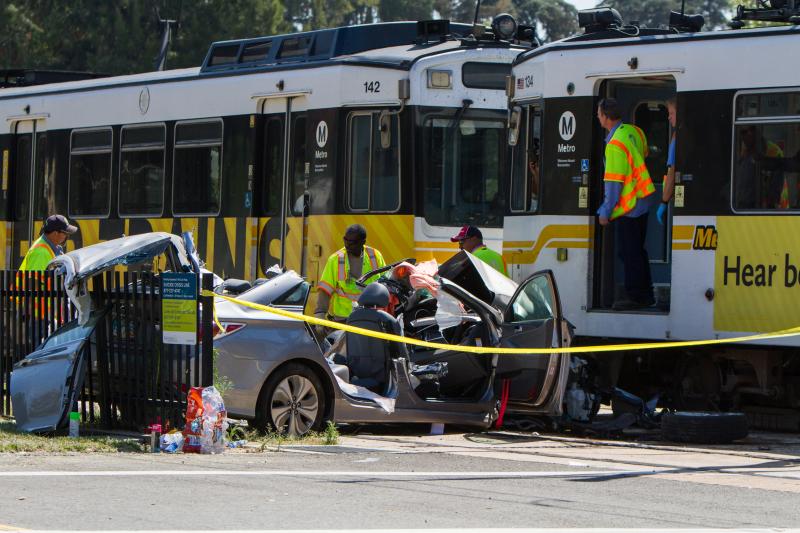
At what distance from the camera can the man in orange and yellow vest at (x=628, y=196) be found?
1415cm

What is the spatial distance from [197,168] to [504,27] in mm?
4276

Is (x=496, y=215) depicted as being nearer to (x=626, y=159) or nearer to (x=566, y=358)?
(x=626, y=159)

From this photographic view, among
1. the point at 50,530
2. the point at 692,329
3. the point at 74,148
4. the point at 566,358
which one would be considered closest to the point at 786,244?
the point at 692,329

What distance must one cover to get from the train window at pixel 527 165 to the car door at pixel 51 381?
4.91 m

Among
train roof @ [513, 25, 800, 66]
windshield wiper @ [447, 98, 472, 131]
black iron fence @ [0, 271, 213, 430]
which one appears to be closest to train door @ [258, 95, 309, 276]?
windshield wiper @ [447, 98, 472, 131]

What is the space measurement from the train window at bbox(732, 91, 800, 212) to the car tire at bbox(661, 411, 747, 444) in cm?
197

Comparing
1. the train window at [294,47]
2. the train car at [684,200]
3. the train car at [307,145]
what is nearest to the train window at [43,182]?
the train car at [307,145]

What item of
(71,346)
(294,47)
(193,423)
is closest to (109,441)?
(193,423)

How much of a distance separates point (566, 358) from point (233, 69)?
758 cm

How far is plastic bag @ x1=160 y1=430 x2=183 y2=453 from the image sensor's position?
1103 centimetres

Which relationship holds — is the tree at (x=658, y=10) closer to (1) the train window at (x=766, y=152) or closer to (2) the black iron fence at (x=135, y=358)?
(1) the train window at (x=766, y=152)

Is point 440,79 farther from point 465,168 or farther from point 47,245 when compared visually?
point 47,245

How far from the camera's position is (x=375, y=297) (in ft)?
41.6

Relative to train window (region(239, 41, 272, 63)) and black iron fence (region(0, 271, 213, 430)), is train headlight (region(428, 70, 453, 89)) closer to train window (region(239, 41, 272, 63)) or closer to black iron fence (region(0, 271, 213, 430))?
train window (region(239, 41, 272, 63))
